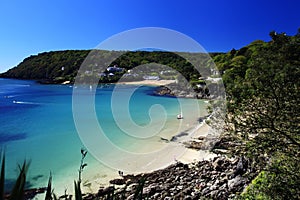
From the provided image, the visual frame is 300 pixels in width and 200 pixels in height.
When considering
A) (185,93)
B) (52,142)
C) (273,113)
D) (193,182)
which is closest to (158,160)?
(193,182)

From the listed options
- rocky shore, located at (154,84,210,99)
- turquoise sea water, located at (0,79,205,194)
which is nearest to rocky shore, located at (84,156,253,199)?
turquoise sea water, located at (0,79,205,194)

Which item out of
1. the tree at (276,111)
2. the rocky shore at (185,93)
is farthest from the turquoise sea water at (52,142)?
the rocky shore at (185,93)

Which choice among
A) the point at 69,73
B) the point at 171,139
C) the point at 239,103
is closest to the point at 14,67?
the point at 69,73

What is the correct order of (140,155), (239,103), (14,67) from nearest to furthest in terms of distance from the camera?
(239,103) < (140,155) < (14,67)

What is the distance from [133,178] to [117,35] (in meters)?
5.86

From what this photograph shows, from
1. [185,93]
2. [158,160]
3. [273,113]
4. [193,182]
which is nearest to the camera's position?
[273,113]

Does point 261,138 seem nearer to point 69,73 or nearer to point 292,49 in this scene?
point 292,49

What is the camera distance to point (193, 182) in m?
8.27

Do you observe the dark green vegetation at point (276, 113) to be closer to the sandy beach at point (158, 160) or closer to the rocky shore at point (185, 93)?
the sandy beach at point (158, 160)

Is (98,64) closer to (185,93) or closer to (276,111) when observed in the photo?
(185,93)

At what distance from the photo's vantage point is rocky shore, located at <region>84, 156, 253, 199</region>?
7.05 metres

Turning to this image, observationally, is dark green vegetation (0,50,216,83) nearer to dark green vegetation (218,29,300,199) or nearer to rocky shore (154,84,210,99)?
rocky shore (154,84,210,99)

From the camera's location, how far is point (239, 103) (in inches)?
201

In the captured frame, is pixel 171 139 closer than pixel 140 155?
No
